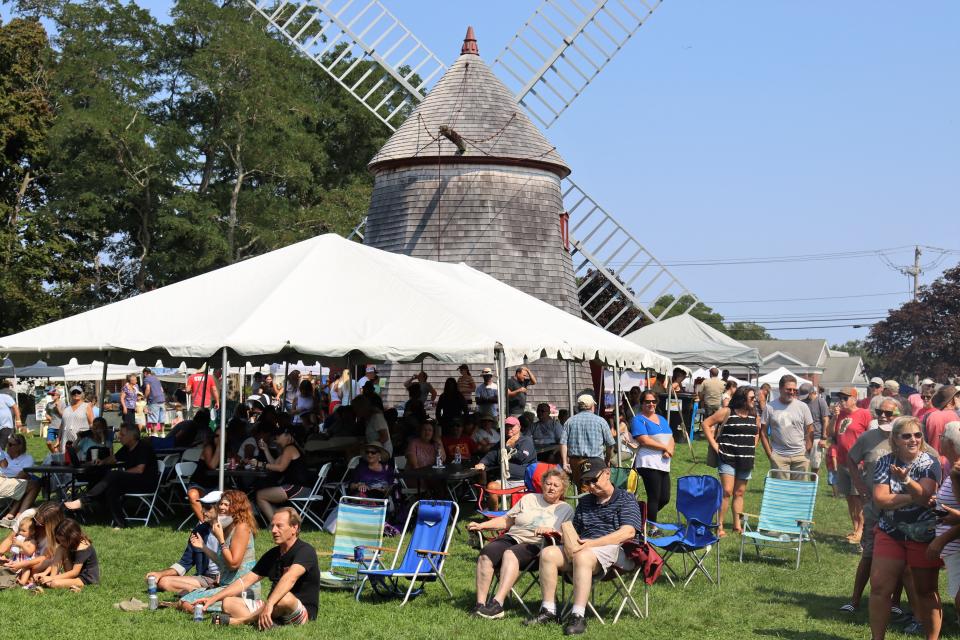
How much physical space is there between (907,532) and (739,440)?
4.74 metres

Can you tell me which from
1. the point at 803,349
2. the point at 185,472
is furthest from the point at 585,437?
the point at 803,349

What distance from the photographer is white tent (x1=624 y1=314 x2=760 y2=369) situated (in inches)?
945

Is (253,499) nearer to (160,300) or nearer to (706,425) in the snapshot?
(160,300)

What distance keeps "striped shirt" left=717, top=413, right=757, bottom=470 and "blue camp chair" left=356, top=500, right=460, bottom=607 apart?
3812 millimetres

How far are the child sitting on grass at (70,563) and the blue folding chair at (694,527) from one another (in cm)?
469

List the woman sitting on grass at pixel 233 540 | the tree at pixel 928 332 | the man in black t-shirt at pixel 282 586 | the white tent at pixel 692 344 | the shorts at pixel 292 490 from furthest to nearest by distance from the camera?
the tree at pixel 928 332, the white tent at pixel 692 344, the shorts at pixel 292 490, the woman sitting on grass at pixel 233 540, the man in black t-shirt at pixel 282 586

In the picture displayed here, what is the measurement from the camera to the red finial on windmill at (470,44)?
81.7ft

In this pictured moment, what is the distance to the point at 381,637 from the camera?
7879 mm

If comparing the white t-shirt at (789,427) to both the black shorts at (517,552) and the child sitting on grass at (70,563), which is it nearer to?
the black shorts at (517,552)

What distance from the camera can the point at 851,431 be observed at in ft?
39.2

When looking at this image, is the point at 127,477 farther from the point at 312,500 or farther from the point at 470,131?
the point at 470,131

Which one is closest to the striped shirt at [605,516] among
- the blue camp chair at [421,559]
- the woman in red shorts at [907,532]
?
the blue camp chair at [421,559]

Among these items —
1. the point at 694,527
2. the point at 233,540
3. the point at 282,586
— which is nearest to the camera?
the point at 282,586

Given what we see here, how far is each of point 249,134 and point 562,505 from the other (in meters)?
29.7
